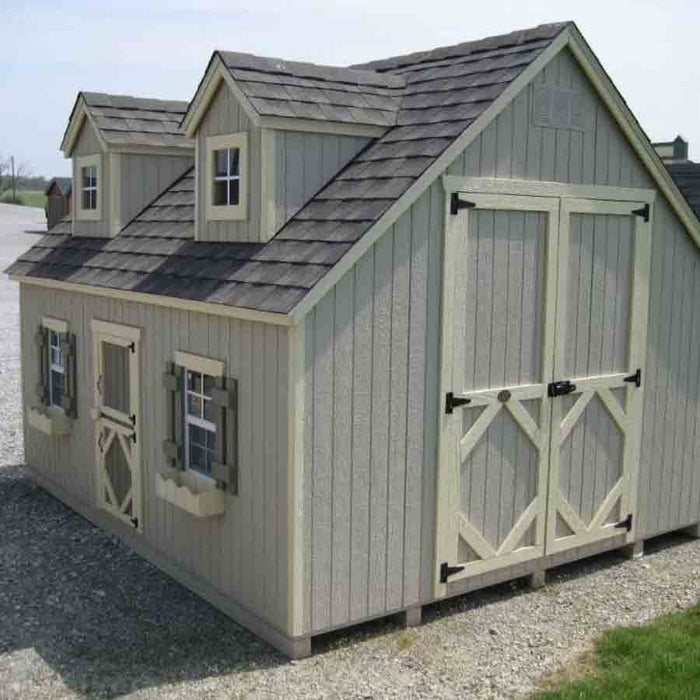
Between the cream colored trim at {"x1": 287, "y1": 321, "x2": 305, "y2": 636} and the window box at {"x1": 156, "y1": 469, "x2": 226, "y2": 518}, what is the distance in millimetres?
990

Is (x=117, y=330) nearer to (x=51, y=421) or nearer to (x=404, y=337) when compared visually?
(x=51, y=421)

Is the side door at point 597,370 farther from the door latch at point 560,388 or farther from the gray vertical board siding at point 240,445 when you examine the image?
the gray vertical board siding at point 240,445

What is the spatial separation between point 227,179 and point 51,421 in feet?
12.8

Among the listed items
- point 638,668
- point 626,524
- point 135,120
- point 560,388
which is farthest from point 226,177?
point 638,668

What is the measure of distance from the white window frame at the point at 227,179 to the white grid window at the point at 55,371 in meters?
3.40

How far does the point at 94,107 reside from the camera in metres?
10.9

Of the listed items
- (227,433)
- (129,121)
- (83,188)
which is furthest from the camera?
(83,188)

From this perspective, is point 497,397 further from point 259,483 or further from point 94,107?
point 94,107

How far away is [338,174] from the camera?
8.06 m

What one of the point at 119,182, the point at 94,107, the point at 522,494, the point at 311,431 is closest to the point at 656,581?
the point at 522,494

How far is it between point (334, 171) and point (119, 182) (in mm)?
3415

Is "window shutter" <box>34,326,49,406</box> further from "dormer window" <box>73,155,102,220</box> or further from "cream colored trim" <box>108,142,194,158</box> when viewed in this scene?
"cream colored trim" <box>108,142,194,158</box>

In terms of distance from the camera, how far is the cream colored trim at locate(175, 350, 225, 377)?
304 inches

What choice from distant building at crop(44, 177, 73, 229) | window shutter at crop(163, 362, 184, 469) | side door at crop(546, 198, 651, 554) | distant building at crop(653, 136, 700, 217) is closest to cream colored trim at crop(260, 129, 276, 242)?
window shutter at crop(163, 362, 184, 469)
